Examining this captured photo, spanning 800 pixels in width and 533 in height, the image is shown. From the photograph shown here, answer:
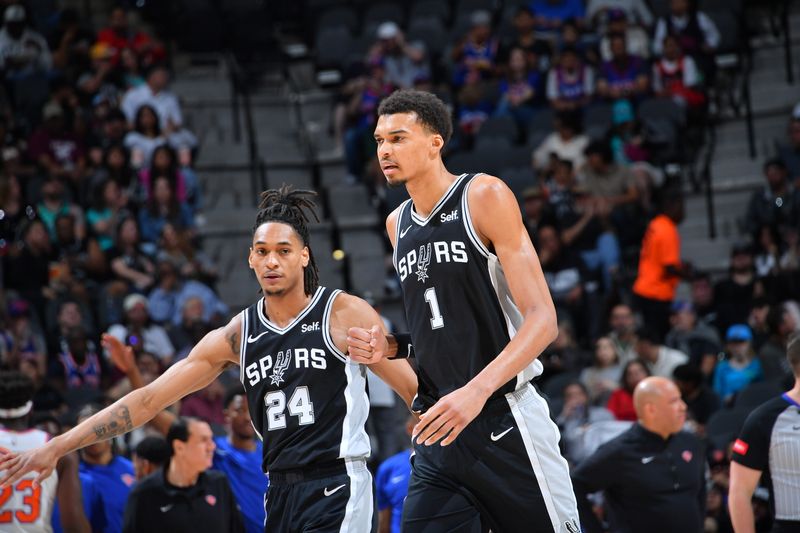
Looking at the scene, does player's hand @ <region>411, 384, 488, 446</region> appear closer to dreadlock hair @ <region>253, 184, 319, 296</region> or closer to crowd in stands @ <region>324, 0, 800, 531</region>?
dreadlock hair @ <region>253, 184, 319, 296</region>

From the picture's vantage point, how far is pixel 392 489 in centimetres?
876

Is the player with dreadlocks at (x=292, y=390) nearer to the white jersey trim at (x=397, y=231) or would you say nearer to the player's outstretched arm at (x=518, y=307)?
the white jersey trim at (x=397, y=231)

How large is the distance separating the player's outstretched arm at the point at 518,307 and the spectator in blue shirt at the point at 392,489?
4.12 m

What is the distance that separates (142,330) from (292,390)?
711 centimetres

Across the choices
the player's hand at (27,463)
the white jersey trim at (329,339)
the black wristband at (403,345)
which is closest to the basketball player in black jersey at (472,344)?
the black wristband at (403,345)

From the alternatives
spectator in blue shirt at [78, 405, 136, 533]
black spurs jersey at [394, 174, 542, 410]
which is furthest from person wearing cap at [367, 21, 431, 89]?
black spurs jersey at [394, 174, 542, 410]

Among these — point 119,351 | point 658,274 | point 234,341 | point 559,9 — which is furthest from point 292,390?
point 559,9

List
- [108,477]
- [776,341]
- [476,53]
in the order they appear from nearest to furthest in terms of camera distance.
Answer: [108,477] < [776,341] < [476,53]

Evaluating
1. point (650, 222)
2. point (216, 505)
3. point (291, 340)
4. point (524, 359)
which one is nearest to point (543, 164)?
point (650, 222)

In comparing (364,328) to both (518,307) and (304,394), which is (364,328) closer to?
(304,394)

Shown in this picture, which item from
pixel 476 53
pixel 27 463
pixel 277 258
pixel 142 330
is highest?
pixel 476 53

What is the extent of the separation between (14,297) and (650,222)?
22.1 feet

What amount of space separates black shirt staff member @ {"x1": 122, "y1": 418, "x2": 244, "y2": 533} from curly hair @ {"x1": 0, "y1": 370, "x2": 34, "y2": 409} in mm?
1099

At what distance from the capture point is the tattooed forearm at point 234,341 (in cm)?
566
